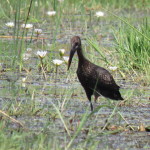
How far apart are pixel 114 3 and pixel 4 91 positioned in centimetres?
604

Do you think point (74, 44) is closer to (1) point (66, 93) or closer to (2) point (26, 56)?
(1) point (66, 93)

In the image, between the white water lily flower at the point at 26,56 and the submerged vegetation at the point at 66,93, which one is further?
the white water lily flower at the point at 26,56

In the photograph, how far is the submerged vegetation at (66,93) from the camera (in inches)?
160

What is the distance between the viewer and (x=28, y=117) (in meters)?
4.70

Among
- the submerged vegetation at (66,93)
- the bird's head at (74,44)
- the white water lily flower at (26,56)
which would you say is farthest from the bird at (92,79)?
the white water lily flower at (26,56)

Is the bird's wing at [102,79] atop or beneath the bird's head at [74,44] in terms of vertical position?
beneath

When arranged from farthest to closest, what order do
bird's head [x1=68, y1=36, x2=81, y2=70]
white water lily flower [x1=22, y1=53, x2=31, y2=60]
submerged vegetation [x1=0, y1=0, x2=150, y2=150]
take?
white water lily flower [x1=22, y1=53, x2=31, y2=60] < bird's head [x1=68, y1=36, x2=81, y2=70] < submerged vegetation [x1=0, y1=0, x2=150, y2=150]

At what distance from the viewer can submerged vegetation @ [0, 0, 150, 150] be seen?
4070 millimetres

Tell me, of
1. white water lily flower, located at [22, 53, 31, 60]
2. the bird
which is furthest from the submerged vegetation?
the bird

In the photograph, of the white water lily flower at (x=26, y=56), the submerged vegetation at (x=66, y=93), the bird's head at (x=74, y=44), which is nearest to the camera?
the submerged vegetation at (x=66, y=93)

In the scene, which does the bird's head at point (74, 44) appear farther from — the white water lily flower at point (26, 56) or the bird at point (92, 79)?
the white water lily flower at point (26, 56)

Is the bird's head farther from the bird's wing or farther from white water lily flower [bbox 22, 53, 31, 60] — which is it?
white water lily flower [bbox 22, 53, 31, 60]

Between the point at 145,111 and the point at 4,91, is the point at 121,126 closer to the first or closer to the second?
the point at 145,111

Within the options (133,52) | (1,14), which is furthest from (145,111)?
(1,14)
